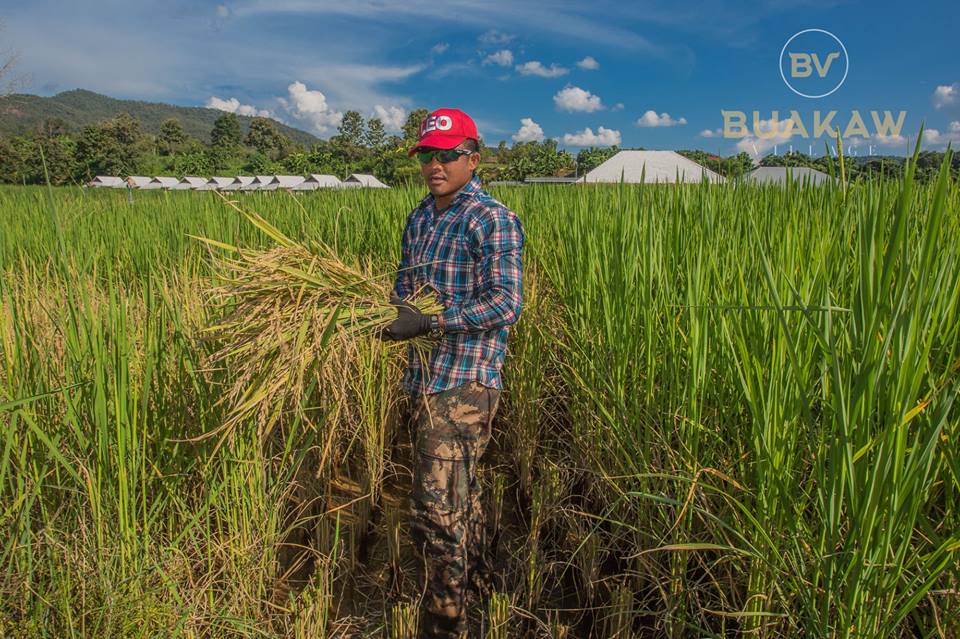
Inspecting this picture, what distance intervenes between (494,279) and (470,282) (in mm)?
127

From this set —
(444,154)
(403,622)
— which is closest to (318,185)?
(444,154)

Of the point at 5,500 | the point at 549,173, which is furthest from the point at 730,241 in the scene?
the point at 549,173

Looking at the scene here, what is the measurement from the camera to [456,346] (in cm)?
177

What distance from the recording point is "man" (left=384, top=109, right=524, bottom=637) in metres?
1.71

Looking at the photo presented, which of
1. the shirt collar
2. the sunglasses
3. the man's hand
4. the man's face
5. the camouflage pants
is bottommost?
the camouflage pants

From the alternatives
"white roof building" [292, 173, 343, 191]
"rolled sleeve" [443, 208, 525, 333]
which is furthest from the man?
"white roof building" [292, 173, 343, 191]

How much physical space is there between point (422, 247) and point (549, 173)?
197ft

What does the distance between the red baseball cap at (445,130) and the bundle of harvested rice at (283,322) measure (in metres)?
0.51

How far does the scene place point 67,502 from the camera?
1.47 meters

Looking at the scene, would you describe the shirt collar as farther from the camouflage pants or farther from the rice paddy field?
the camouflage pants

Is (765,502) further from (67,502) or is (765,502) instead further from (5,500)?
(5,500)

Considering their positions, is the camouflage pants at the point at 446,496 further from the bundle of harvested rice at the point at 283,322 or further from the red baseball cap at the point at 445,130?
the red baseball cap at the point at 445,130

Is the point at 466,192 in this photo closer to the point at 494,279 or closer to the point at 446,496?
the point at 494,279

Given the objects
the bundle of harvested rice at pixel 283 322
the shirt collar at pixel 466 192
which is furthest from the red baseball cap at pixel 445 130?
the bundle of harvested rice at pixel 283 322
